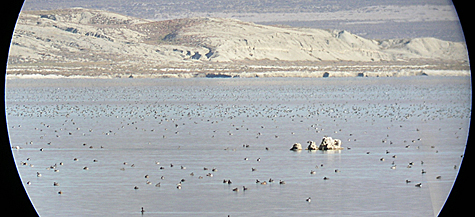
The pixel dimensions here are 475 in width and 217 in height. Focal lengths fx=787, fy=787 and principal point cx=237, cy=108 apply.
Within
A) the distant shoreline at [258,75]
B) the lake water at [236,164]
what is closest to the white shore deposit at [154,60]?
the distant shoreline at [258,75]

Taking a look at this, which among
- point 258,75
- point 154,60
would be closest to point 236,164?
point 258,75

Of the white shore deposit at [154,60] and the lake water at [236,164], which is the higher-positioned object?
the white shore deposit at [154,60]

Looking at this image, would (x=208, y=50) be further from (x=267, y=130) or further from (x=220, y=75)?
(x=267, y=130)

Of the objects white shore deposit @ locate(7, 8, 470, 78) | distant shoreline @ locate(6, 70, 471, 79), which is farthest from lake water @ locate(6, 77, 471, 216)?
white shore deposit @ locate(7, 8, 470, 78)

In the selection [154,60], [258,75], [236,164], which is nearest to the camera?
[236,164]

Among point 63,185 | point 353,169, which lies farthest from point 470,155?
point 63,185

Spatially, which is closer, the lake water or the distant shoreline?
the lake water

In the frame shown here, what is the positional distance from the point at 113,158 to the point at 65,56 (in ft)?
500

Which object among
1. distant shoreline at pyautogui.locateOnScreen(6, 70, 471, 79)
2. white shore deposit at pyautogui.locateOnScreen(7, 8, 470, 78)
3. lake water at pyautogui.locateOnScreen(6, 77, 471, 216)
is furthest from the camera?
white shore deposit at pyautogui.locateOnScreen(7, 8, 470, 78)

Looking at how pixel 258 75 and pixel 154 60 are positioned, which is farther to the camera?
pixel 154 60

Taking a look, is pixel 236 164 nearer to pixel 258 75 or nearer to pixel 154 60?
pixel 258 75

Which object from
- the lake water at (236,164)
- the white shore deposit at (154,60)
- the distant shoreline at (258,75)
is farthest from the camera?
the white shore deposit at (154,60)

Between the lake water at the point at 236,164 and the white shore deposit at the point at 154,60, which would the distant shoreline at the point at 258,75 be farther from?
the lake water at the point at 236,164

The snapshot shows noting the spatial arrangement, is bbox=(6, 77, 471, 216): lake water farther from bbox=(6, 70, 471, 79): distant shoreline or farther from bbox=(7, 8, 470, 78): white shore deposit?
bbox=(7, 8, 470, 78): white shore deposit
